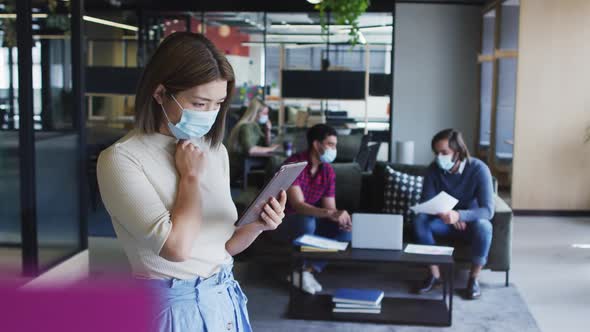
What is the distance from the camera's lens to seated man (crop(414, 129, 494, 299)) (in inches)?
214

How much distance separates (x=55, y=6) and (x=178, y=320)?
6.81m

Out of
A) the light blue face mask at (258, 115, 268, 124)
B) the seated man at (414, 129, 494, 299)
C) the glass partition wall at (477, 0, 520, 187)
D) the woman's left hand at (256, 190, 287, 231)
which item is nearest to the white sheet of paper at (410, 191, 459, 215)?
the seated man at (414, 129, 494, 299)

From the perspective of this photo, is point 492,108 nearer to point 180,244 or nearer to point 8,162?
point 8,162

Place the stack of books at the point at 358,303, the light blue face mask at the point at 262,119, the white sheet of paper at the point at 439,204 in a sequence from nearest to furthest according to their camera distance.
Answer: the stack of books at the point at 358,303
the white sheet of paper at the point at 439,204
the light blue face mask at the point at 262,119

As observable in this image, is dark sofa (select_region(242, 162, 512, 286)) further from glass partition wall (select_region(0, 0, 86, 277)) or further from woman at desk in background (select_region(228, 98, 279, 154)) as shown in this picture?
woman at desk in background (select_region(228, 98, 279, 154))

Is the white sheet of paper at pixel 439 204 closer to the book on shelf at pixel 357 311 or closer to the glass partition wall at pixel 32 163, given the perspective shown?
the book on shelf at pixel 357 311

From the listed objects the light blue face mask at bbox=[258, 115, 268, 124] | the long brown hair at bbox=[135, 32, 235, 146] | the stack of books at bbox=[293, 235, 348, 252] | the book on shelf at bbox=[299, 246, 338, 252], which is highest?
the long brown hair at bbox=[135, 32, 235, 146]

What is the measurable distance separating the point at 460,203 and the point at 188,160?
426 centimetres

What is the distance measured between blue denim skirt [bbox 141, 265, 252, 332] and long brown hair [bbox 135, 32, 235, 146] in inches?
14.3

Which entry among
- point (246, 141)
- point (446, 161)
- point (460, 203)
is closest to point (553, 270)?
point (460, 203)

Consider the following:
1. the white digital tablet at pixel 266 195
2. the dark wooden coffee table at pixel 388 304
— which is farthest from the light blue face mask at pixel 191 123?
the dark wooden coffee table at pixel 388 304

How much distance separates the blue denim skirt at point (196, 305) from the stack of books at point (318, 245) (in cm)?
318

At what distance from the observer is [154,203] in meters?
1.59

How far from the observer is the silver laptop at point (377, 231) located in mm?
4926
